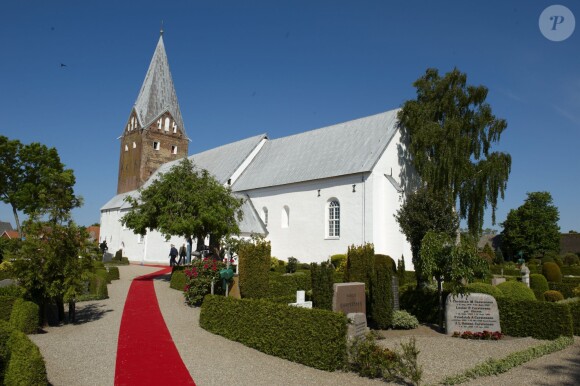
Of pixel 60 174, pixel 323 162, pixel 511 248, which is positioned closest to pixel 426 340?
pixel 323 162

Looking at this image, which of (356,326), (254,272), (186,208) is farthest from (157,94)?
(356,326)

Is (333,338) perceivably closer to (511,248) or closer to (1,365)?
(1,365)

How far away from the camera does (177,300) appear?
1577 cm

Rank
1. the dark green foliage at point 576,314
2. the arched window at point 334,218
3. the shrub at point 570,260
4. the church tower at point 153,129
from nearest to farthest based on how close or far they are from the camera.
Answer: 1. the dark green foliage at point 576,314
2. the arched window at point 334,218
3. the church tower at point 153,129
4. the shrub at point 570,260

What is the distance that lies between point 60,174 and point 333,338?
104 ft

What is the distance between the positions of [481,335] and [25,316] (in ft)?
39.0

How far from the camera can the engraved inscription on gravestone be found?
1196 cm

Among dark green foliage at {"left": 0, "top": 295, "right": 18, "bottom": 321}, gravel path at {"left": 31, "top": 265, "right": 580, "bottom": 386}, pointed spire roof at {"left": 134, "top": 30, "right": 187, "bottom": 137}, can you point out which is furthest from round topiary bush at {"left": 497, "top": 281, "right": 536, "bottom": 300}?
pointed spire roof at {"left": 134, "top": 30, "right": 187, "bottom": 137}

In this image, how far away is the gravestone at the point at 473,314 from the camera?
39.0 ft

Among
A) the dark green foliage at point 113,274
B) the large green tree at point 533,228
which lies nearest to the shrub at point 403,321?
the dark green foliage at point 113,274

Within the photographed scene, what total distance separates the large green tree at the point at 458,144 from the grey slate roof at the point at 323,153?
7.18ft

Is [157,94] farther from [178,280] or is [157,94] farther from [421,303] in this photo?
[421,303]

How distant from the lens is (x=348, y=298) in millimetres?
12250

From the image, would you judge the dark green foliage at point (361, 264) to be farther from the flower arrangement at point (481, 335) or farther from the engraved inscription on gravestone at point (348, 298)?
the flower arrangement at point (481, 335)
